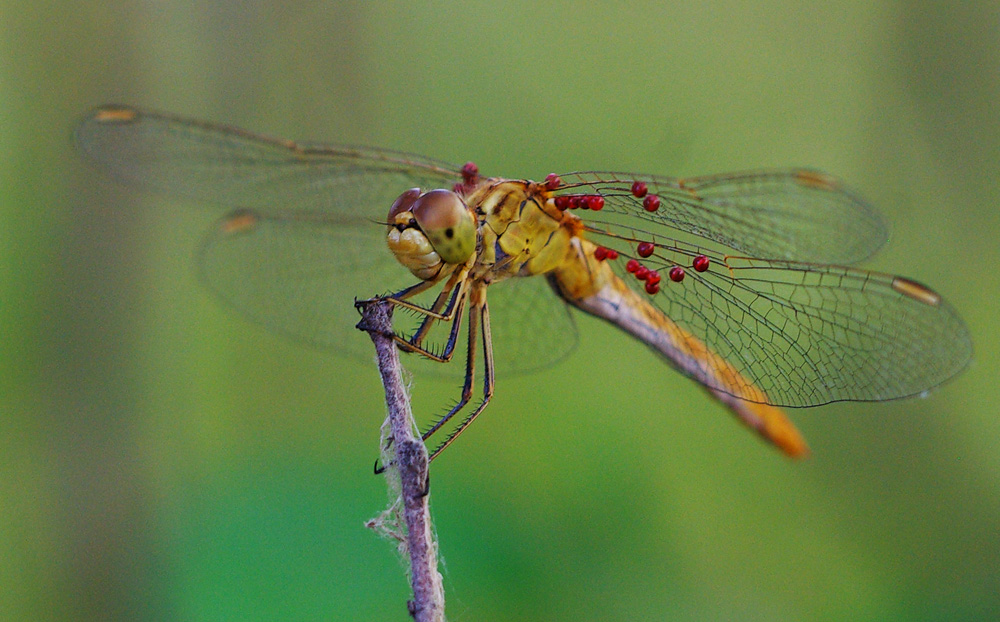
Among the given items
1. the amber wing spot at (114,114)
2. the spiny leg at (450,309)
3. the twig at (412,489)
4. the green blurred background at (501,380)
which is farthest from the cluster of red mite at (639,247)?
the amber wing spot at (114,114)

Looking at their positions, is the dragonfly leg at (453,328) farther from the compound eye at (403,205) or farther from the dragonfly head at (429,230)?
the compound eye at (403,205)

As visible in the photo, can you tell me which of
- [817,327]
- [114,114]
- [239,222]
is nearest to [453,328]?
[817,327]

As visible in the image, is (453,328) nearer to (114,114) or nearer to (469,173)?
(469,173)

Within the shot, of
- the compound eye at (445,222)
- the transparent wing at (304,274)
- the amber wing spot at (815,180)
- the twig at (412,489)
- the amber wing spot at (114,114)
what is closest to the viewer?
the twig at (412,489)

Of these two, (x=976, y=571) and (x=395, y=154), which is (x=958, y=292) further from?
(x=395, y=154)

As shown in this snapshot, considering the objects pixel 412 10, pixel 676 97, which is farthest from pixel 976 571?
pixel 412 10

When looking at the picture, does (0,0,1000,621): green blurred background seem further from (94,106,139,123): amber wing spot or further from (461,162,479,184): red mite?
(461,162,479,184): red mite
